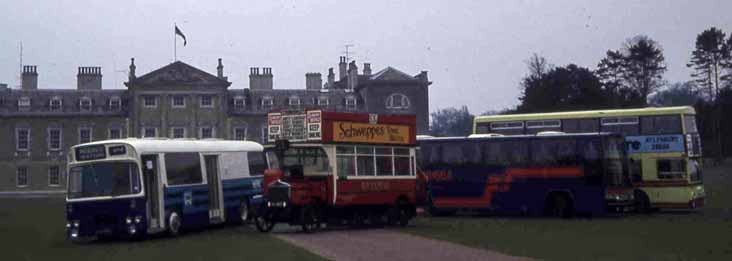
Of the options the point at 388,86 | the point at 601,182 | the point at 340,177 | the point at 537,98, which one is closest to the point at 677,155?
the point at 601,182

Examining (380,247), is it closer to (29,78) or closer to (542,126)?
(542,126)

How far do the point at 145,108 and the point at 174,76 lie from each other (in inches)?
158

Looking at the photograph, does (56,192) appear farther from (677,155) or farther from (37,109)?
(677,155)

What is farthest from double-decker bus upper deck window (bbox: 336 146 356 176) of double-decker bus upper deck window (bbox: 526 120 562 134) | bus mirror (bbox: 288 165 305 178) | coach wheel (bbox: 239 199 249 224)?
double-decker bus upper deck window (bbox: 526 120 562 134)

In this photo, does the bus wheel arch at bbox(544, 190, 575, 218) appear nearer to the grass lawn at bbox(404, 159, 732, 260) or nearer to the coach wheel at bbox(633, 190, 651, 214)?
the grass lawn at bbox(404, 159, 732, 260)

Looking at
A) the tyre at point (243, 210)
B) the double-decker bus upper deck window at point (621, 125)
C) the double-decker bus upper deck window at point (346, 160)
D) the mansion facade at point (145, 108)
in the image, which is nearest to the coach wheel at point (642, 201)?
the double-decker bus upper deck window at point (621, 125)

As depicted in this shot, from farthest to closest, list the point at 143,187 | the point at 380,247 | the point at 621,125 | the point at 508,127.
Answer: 1. the point at 508,127
2. the point at 621,125
3. the point at 143,187
4. the point at 380,247

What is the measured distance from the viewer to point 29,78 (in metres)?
86.1

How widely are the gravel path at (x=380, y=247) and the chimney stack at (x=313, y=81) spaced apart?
63498mm

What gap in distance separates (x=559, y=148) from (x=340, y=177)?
36.6 feet

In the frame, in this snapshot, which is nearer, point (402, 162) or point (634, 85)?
Result: point (402, 162)

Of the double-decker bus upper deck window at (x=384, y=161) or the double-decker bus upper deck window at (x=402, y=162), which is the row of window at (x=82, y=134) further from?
the double-decker bus upper deck window at (x=384, y=161)

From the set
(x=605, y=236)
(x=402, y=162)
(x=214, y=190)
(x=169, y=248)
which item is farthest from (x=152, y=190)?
(x=605, y=236)

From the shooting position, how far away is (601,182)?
110 ft
